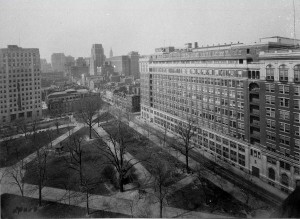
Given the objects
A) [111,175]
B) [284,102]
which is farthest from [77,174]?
[284,102]

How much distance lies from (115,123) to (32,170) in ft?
132

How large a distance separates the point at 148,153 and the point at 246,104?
26.0m

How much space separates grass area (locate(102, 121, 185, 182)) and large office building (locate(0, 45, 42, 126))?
51.0 metres

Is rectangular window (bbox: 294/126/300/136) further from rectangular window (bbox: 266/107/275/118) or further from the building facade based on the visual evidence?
the building facade

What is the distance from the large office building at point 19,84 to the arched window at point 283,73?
309 ft

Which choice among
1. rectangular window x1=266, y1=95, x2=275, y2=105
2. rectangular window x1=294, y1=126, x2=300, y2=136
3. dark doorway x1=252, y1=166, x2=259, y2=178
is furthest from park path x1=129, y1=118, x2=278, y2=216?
rectangular window x1=266, y1=95, x2=275, y2=105

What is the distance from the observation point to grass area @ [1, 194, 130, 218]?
35.2 m

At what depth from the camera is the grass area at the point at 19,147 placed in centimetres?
5641

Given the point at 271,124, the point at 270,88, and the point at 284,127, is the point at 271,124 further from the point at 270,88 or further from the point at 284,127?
the point at 270,88

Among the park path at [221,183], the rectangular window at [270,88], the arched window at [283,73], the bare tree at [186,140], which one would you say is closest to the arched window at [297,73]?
the arched window at [283,73]

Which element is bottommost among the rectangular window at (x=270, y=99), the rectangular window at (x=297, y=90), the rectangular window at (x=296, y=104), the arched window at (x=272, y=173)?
the arched window at (x=272, y=173)

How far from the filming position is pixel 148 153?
196 feet

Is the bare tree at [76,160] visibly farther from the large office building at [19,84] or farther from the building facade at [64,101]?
the large office building at [19,84]

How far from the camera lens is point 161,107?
267ft
